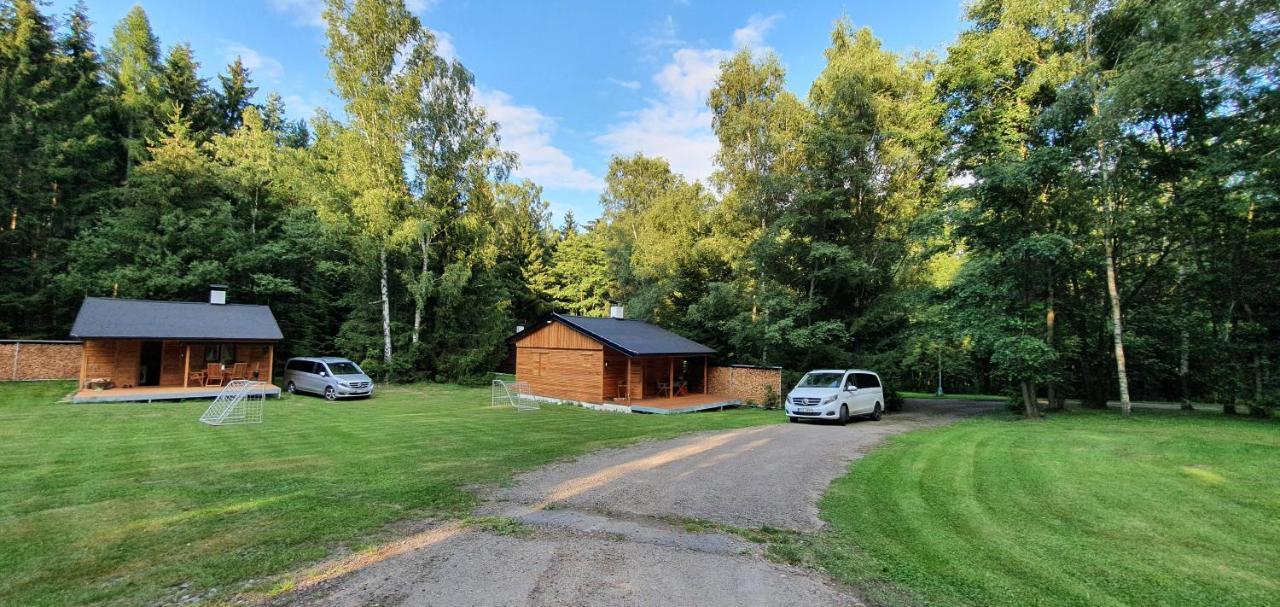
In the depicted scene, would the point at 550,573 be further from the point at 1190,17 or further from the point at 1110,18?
the point at 1110,18

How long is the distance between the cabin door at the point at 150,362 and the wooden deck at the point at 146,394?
2232mm

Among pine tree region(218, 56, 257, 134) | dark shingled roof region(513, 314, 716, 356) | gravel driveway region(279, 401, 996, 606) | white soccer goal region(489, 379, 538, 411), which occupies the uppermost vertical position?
pine tree region(218, 56, 257, 134)

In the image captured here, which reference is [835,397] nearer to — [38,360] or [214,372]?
[214,372]

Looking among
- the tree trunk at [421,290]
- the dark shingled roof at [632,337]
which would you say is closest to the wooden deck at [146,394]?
the tree trunk at [421,290]

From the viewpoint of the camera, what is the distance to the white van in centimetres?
1356

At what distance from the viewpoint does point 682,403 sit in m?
18.0

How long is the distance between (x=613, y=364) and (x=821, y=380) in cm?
747

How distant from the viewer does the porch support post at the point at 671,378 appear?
19.4 meters

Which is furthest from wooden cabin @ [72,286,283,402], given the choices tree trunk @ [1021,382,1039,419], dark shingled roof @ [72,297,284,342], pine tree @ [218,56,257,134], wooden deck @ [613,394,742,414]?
tree trunk @ [1021,382,1039,419]

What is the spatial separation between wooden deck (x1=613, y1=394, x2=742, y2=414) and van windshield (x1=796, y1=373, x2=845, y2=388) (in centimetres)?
399

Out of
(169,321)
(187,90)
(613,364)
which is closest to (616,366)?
(613,364)

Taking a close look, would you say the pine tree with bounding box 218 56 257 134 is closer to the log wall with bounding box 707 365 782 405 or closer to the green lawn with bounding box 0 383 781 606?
the green lawn with bounding box 0 383 781 606

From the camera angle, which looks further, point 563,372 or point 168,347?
point 563,372

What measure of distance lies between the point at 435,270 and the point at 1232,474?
27280 mm
